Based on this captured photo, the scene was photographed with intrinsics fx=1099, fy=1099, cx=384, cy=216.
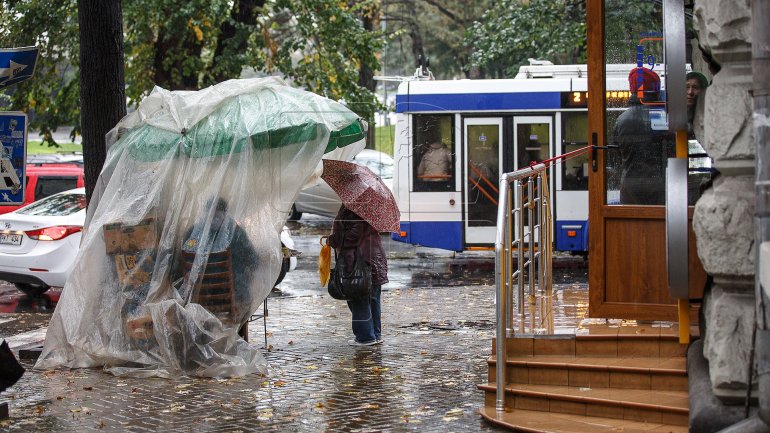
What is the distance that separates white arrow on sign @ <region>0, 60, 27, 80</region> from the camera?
8423 millimetres

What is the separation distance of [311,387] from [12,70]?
3.39 m

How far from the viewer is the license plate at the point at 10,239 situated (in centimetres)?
1394

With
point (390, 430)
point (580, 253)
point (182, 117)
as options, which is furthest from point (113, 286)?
point (580, 253)

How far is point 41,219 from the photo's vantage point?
14.0m

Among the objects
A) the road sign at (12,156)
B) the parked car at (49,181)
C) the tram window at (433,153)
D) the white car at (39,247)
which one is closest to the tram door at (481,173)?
the tram window at (433,153)

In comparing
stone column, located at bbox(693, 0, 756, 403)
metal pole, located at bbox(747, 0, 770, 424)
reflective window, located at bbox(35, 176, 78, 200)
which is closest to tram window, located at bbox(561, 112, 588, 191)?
reflective window, located at bbox(35, 176, 78, 200)

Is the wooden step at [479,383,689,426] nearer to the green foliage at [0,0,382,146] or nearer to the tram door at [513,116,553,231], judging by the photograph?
the tram door at [513,116,553,231]

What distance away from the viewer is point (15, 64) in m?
8.50

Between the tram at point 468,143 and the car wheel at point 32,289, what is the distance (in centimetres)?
562

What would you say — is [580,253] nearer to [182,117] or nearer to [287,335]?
[287,335]

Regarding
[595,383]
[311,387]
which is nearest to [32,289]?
[311,387]

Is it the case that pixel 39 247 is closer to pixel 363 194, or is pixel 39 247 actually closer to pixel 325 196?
pixel 363 194

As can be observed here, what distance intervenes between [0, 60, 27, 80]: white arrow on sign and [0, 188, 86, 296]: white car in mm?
5556

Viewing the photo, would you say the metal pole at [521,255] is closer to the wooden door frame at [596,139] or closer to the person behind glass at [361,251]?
the wooden door frame at [596,139]
